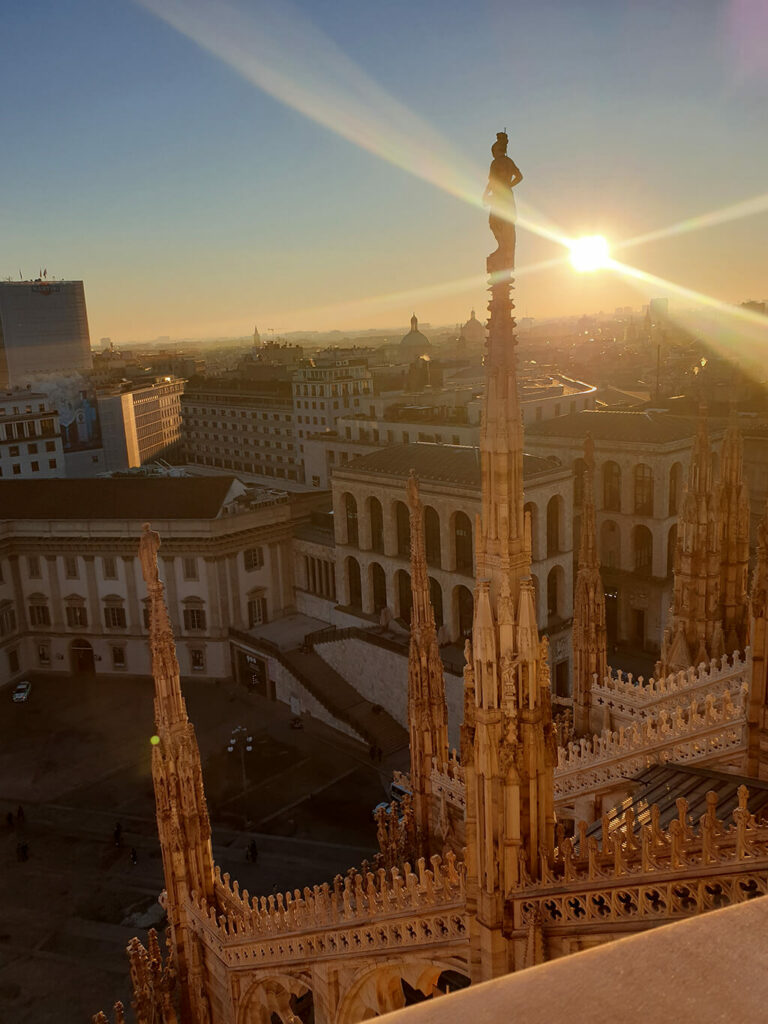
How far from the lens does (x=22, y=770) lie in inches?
1774

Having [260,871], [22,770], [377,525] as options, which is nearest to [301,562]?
[377,525]

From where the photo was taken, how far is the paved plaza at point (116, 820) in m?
30.3

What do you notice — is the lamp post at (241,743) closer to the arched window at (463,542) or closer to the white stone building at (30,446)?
the arched window at (463,542)

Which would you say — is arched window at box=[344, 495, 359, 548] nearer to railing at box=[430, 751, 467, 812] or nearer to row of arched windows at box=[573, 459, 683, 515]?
row of arched windows at box=[573, 459, 683, 515]

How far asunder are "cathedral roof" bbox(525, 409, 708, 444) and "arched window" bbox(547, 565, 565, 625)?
958 centimetres

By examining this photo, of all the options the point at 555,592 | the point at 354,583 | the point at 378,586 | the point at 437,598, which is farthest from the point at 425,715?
the point at 354,583

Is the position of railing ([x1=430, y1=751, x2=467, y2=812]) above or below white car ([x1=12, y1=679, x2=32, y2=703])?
above

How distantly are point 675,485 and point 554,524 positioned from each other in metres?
9.83

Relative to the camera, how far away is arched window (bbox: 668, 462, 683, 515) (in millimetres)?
53812

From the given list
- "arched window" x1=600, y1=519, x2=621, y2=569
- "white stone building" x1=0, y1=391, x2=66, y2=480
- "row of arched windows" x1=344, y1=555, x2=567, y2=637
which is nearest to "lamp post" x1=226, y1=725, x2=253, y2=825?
"row of arched windows" x1=344, y1=555, x2=567, y2=637

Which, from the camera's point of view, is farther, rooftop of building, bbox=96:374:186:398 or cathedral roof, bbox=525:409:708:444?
rooftop of building, bbox=96:374:186:398

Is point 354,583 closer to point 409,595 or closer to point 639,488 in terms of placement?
point 409,595

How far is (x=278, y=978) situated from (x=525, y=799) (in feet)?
29.0

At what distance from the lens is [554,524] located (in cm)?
5094
